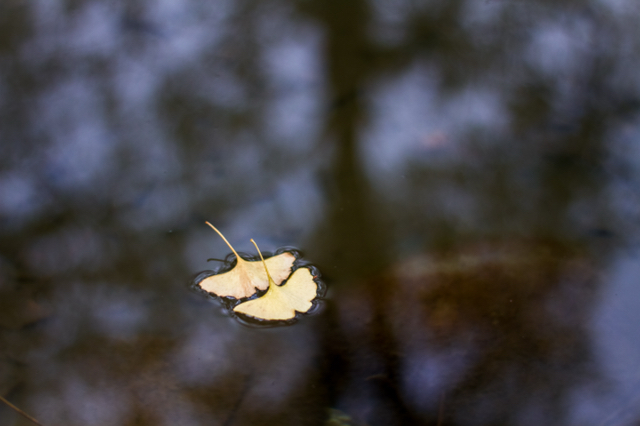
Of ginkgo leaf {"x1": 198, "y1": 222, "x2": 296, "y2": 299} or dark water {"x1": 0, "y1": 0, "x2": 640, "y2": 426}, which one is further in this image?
ginkgo leaf {"x1": 198, "y1": 222, "x2": 296, "y2": 299}

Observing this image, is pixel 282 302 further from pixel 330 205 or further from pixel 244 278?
pixel 330 205

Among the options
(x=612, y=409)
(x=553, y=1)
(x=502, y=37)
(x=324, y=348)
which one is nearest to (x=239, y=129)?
(x=324, y=348)

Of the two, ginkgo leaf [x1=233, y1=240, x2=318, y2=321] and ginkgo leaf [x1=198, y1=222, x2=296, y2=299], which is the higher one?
ginkgo leaf [x1=198, y1=222, x2=296, y2=299]

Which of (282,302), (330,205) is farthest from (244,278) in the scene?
(330,205)
